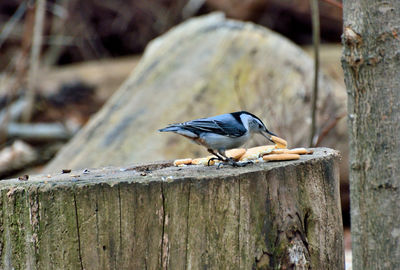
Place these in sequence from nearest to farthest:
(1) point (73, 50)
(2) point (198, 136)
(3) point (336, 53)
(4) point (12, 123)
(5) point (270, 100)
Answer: (2) point (198, 136), (5) point (270, 100), (4) point (12, 123), (3) point (336, 53), (1) point (73, 50)

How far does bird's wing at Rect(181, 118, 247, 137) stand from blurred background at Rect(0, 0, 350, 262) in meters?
4.81

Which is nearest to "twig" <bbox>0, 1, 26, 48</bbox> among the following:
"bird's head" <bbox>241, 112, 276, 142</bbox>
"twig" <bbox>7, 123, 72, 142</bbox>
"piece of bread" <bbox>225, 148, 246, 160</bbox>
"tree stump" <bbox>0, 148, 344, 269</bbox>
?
"twig" <bbox>7, 123, 72, 142</bbox>

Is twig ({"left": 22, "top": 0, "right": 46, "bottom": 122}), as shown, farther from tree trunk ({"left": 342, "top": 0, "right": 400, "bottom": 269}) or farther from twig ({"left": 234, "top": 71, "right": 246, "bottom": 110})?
tree trunk ({"left": 342, "top": 0, "right": 400, "bottom": 269})

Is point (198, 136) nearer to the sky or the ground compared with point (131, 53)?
nearer to the ground

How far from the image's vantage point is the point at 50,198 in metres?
2.62

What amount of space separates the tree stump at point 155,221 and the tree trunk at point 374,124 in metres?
0.36

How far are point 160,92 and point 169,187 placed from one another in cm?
362

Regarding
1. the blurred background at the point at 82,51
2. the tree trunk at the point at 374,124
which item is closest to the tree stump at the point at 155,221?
the tree trunk at the point at 374,124

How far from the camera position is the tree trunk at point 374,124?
246 cm

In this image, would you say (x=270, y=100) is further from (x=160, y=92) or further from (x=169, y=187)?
(x=169, y=187)

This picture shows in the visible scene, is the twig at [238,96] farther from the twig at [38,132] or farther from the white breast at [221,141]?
the twig at [38,132]

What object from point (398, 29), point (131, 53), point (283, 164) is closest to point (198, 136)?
point (283, 164)

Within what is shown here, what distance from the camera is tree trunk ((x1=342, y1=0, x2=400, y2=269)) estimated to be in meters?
2.46

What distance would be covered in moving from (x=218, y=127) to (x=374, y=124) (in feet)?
2.83
